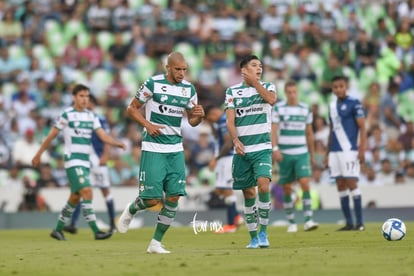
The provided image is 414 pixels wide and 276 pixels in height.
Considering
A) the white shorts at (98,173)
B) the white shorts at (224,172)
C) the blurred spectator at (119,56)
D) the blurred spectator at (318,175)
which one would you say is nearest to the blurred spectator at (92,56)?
the blurred spectator at (119,56)

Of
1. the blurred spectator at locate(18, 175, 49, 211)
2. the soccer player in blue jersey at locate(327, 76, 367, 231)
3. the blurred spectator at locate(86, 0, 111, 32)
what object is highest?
the blurred spectator at locate(86, 0, 111, 32)

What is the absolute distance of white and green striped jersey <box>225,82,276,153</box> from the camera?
573 inches

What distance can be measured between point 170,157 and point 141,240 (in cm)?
474

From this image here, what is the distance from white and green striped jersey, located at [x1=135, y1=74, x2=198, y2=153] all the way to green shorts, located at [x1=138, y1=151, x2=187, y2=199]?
10 cm

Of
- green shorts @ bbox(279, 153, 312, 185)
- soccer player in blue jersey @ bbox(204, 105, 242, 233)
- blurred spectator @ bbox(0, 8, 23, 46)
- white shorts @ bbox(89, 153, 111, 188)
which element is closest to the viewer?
green shorts @ bbox(279, 153, 312, 185)

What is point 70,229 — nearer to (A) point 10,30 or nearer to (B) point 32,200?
(B) point 32,200

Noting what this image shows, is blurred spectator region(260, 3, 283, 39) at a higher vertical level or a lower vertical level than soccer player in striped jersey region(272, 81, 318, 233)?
higher

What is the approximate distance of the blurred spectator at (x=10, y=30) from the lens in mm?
30109

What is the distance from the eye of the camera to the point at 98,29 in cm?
3081

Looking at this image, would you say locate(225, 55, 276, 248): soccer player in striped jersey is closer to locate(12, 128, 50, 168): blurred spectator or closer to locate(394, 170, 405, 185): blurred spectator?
locate(394, 170, 405, 185): blurred spectator

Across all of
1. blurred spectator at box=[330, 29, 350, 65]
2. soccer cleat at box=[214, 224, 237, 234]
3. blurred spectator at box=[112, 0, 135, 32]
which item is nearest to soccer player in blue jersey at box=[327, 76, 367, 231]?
soccer cleat at box=[214, 224, 237, 234]

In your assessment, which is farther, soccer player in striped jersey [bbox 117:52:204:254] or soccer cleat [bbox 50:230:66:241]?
soccer cleat [bbox 50:230:66:241]

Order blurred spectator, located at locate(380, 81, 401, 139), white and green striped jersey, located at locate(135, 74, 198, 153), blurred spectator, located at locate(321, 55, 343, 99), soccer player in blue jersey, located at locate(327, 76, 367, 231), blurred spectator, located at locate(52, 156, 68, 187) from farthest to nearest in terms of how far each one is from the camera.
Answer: blurred spectator, located at locate(321, 55, 343, 99) → blurred spectator, located at locate(380, 81, 401, 139) → blurred spectator, located at locate(52, 156, 68, 187) → soccer player in blue jersey, located at locate(327, 76, 367, 231) → white and green striped jersey, located at locate(135, 74, 198, 153)

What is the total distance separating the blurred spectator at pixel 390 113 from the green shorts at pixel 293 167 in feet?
24.7
